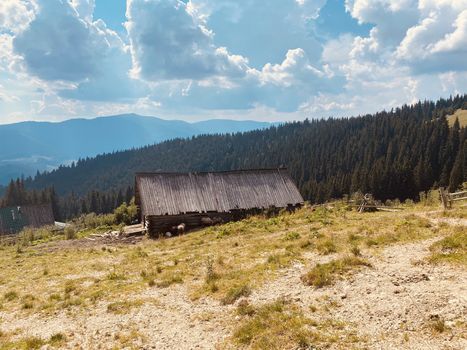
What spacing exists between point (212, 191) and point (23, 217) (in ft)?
203

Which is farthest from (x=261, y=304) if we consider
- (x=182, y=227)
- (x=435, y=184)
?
(x=435, y=184)

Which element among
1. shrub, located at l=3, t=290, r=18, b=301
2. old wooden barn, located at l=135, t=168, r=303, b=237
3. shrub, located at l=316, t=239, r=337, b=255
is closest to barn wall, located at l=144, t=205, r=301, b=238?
old wooden barn, located at l=135, t=168, r=303, b=237

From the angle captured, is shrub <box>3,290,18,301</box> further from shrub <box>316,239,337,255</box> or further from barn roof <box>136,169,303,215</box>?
barn roof <box>136,169,303,215</box>

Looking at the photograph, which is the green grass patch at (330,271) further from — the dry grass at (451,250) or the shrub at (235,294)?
the dry grass at (451,250)

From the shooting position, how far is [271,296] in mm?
12211

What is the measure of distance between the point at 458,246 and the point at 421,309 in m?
5.22

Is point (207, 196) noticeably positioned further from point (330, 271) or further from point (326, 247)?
point (330, 271)

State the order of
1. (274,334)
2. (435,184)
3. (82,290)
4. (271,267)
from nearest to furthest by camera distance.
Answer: (274,334) → (271,267) → (82,290) → (435,184)

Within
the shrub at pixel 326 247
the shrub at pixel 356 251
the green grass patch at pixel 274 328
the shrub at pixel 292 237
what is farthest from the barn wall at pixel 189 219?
the green grass patch at pixel 274 328

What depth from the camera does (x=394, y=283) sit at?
37.7ft

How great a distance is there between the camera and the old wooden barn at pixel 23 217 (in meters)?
78.2

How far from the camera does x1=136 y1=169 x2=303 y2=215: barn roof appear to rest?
1400 inches

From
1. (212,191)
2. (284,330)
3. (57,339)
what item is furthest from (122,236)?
(284,330)

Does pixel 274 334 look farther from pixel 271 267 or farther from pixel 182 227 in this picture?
pixel 182 227
